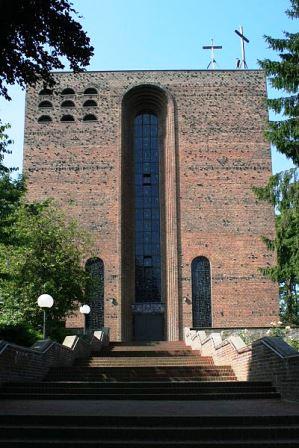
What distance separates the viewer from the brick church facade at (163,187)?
27000mm

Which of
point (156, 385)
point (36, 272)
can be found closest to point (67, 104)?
point (36, 272)

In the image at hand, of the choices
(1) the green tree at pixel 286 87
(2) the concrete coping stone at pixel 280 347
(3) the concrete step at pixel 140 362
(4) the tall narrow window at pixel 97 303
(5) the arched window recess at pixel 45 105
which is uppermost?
(5) the arched window recess at pixel 45 105

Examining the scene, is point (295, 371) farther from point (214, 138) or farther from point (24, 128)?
point (24, 128)

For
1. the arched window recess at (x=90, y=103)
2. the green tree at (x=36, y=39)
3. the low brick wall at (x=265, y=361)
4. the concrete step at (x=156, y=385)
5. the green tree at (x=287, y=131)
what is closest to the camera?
the green tree at (x=36, y=39)

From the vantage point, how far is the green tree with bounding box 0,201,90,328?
19234mm

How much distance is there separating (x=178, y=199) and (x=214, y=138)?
3925 mm

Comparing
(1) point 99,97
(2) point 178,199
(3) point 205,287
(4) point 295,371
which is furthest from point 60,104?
(4) point 295,371

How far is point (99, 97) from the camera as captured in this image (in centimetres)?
3027

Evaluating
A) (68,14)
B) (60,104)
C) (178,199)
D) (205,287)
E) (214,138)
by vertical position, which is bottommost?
(205,287)

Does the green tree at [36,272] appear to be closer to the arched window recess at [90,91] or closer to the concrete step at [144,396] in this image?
the concrete step at [144,396]
